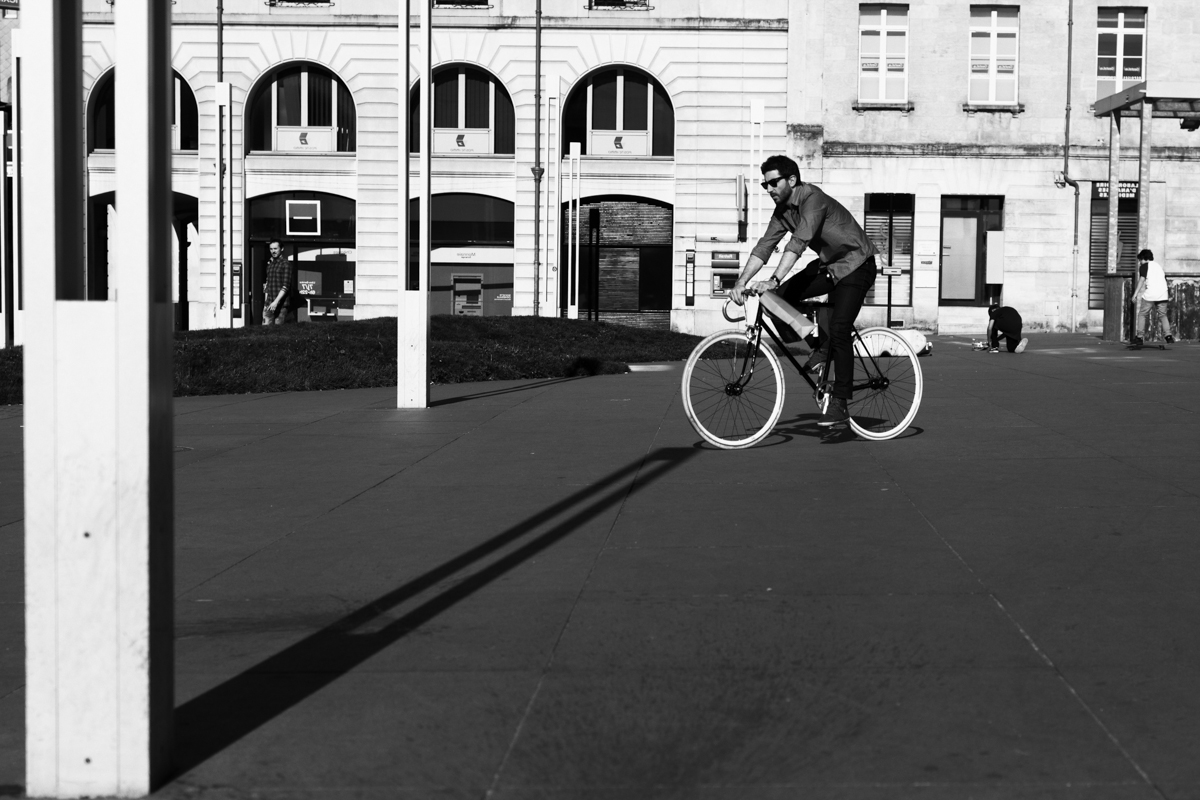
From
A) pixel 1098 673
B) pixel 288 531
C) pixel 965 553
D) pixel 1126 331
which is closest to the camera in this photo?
pixel 1098 673

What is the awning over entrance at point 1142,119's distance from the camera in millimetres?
25469

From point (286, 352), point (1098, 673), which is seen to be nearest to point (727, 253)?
point (286, 352)

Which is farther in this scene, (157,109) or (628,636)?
(628,636)

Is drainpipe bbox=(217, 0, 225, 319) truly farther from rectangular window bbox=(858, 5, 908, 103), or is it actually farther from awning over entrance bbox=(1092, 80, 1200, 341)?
awning over entrance bbox=(1092, 80, 1200, 341)

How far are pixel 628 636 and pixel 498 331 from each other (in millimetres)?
17984

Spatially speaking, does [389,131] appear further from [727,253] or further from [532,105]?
[727,253]

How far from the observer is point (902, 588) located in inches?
207

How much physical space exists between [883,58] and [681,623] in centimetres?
3392

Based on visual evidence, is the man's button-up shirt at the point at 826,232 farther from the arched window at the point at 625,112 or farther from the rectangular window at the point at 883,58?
the arched window at the point at 625,112

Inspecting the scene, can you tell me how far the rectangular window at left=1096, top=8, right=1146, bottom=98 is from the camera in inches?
1442

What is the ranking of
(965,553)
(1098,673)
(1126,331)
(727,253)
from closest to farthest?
(1098,673) → (965,553) → (1126,331) → (727,253)

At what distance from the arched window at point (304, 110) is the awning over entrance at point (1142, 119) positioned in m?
18.3

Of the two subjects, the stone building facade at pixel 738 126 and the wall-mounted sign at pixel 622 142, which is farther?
the wall-mounted sign at pixel 622 142

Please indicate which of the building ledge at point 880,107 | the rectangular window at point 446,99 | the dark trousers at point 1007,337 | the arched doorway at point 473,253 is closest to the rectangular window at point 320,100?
the rectangular window at point 446,99
